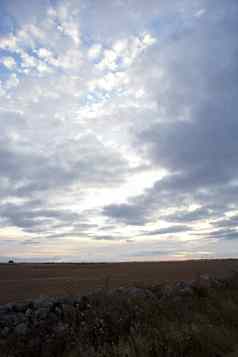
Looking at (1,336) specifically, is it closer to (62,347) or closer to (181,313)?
(62,347)

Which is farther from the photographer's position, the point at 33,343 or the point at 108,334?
the point at 108,334

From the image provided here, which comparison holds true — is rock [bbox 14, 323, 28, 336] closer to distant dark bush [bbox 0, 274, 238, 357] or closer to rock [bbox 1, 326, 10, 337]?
distant dark bush [bbox 0, 274, 238, 357]

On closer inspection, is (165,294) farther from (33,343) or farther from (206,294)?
(33,343)

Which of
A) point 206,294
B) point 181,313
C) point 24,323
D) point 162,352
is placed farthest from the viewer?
point 206,294

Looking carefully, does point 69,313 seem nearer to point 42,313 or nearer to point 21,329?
point 42,313

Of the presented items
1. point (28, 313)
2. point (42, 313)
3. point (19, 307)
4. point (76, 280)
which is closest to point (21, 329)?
point (28, 313)

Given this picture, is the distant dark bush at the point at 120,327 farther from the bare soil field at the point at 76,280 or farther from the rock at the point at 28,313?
the bare soil field at the point at 76,280

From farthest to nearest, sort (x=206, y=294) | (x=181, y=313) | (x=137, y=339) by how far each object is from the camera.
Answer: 1. (x=206, y=294)
2. (x=181, y=313)
3. (x=137, y=339)

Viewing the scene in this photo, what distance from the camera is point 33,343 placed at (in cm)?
1027

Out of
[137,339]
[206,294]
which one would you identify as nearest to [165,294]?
[206,294]

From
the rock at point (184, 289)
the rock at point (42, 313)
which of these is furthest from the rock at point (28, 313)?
the rock at point (184, 289)

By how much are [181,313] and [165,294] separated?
3089 millimetres

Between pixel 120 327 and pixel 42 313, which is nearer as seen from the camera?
pixel 120 327

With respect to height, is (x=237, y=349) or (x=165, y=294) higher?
(x=165, y=294)
